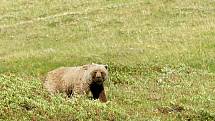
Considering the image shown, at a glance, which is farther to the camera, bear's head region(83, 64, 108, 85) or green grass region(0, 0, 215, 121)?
bear's head region(83, 64, 108, 85)

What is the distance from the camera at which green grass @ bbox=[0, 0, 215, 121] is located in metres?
15.2

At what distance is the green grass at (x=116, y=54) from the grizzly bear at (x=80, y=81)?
1.74 feet

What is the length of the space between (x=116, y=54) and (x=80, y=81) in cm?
1172

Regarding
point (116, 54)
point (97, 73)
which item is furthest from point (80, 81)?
point (116, 54)

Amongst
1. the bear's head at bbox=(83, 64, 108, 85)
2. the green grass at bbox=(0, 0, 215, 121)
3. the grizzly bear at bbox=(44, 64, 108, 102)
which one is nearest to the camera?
the green grass at bbox=(0, 0, 215, 121)

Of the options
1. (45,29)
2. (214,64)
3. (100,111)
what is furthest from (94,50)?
(100,111)

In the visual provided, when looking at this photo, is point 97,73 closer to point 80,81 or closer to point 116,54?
point 80,81

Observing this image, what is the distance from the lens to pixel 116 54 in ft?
96.2

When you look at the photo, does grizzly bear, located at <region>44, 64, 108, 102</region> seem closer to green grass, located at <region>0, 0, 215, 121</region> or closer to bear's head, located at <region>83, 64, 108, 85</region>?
bear's head, located at <region>83, 64, 108, 85</region>

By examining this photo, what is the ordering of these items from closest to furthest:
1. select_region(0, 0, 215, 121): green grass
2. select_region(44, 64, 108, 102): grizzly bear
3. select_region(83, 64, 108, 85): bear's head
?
1. select_region(0, 0, 215, 121): green grass
2. select_region(83, 64, 108, 85): bear's head
3. select_region(44, 64, 108, 102): grizzly bear

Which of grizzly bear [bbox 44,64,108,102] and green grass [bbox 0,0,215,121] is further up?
grizzly bear [bbox 44,64,108,102]

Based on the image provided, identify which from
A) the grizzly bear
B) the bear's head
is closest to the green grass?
the grizzly bear

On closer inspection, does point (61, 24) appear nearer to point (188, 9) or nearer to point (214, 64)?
point (188, 9)

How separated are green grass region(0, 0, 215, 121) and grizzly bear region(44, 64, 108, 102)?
0.53 m
